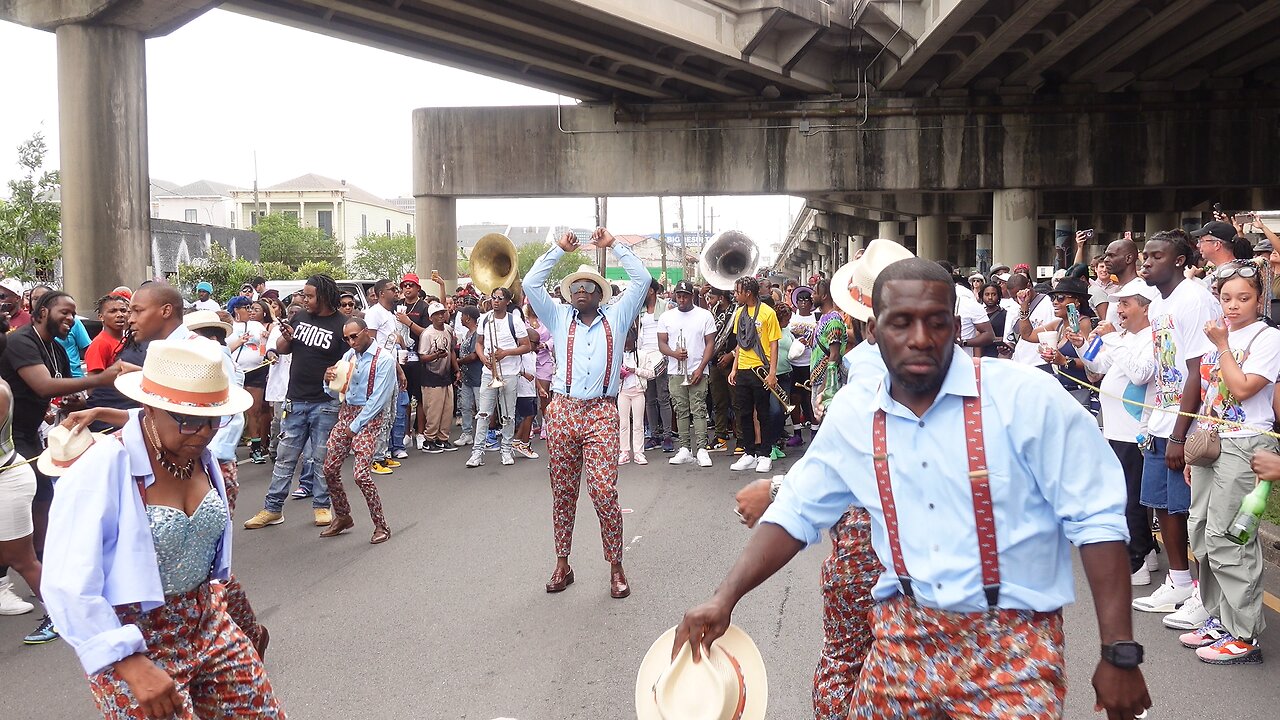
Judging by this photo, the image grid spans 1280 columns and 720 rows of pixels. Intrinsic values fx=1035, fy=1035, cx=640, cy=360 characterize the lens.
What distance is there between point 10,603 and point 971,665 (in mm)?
6384

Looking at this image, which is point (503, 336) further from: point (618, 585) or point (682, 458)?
point (618, 585)

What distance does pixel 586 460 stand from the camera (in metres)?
6.80

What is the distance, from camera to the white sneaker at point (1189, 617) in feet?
19.1

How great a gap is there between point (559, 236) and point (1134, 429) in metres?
3.84

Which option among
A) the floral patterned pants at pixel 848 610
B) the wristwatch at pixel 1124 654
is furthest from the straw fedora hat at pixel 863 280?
the wristwatch at pixel 1124 654

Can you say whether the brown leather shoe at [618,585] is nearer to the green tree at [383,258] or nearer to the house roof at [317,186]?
the green tree at [383,258]

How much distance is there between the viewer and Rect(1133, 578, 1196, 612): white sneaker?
243 inches

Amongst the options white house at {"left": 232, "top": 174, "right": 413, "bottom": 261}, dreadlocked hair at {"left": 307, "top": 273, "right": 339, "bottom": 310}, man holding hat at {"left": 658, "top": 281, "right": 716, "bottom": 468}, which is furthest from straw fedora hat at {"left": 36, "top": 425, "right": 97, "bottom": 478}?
white house at {"left": 232, "top": 174, "right": 413, "bottom": 261}

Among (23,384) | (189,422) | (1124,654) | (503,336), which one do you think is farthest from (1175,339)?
(503,336)

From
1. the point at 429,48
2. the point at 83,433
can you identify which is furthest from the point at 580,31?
the point at 83,433

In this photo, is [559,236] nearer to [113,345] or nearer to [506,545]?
[506,545]

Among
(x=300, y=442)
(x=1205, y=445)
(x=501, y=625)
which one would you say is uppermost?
(x=1205, y=445)

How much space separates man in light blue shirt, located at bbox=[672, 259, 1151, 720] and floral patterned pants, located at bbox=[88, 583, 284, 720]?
75.2 inches

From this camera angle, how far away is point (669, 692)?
278 cm
